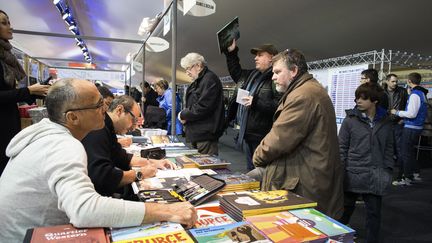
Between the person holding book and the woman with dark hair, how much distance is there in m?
2.30

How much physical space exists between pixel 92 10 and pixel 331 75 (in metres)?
5.80

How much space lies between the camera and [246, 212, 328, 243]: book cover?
0.91 metres

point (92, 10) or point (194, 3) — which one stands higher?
point (92, 10)

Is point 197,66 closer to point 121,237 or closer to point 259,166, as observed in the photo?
point 259,166

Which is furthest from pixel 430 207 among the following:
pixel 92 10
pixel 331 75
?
pixel 92 10

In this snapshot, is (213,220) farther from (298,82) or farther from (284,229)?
(298,82)

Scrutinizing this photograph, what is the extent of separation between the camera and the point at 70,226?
936 millimetres

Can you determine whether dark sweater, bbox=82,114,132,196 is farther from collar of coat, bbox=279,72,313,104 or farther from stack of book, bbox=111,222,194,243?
collar of coat, bbox=279,72,313,104

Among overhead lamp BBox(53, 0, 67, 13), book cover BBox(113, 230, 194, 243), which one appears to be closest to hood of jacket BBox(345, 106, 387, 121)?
book cover BBox(113, 230, 194, 243)

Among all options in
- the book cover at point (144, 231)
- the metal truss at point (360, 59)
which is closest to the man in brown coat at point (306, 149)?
the book cover at point (144, 231)

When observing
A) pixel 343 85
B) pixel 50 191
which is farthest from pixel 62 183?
pixel 343 85

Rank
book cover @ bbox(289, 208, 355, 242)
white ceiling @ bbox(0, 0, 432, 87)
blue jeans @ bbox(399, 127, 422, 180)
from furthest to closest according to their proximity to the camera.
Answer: white ceiling @ bbox(0, 0, 432, 87) < blue jeans @ bbox(399, 127, 422, 180) < book cover @ bbox(289, 208, 355, 242)

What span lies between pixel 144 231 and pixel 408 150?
180 inches

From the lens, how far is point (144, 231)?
0.93 metres
